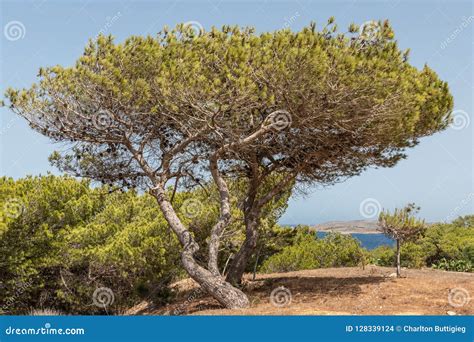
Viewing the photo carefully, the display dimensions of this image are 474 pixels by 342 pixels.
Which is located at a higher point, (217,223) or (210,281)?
(217,223)

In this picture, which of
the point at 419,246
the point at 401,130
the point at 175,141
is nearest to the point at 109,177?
the point at 175,141

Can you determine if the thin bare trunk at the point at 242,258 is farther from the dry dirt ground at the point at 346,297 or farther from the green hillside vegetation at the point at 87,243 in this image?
the green hillside vegetation at the point at 87,243

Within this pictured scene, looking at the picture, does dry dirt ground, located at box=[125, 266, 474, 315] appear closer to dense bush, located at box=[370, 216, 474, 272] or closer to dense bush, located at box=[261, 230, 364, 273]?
dense bush, located at box=[261, 230, 364, 273]

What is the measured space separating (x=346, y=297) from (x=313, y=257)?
10730mm

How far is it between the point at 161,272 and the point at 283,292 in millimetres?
5879

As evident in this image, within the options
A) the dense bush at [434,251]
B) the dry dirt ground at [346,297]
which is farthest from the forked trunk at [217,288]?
the dense bush at [434,251]

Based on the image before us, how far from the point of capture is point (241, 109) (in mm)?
11797

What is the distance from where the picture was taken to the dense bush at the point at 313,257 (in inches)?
907

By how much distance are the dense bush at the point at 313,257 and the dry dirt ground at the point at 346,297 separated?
6.48 m

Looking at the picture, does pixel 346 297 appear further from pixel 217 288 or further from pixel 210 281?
pixel 210 281

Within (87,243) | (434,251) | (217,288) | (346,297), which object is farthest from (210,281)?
(434,251)

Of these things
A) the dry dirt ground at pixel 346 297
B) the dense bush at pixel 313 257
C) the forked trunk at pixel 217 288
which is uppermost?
the dense bush at pixel 313 257

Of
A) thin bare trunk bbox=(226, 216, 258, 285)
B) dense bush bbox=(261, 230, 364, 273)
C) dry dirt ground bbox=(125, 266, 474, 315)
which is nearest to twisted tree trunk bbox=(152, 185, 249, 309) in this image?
dry dirt ground bbox=(125, 266, 474, 315)

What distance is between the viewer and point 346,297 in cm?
1291
